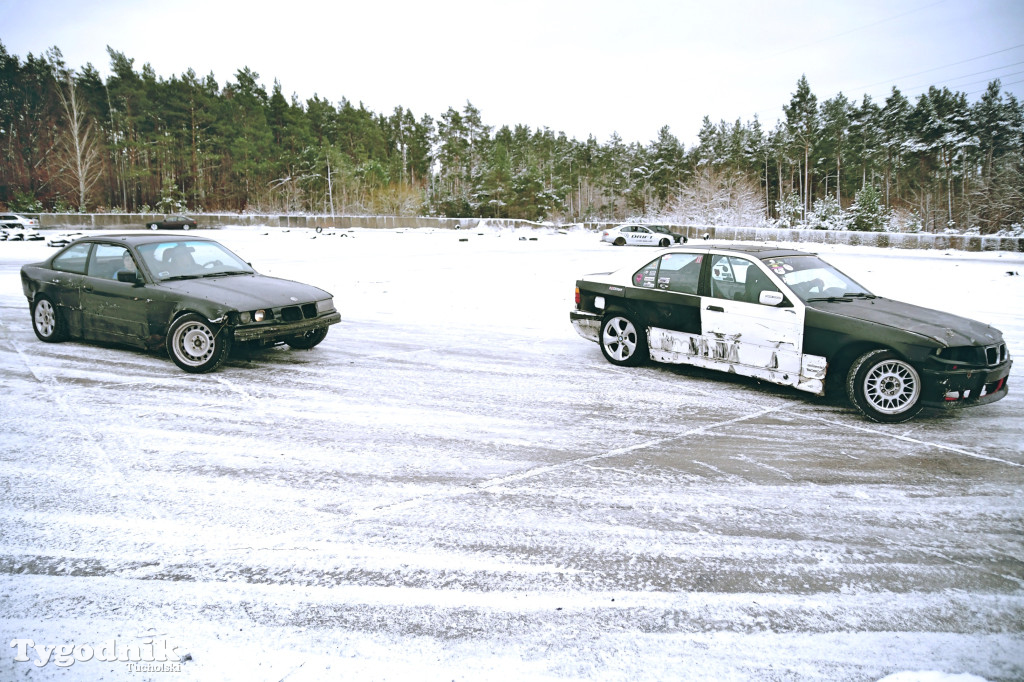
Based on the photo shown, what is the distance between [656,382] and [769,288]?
164cm

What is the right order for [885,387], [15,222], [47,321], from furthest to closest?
1. [15,222]
2. [47,321]
3. [885,387]

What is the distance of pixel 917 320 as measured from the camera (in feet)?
20.3

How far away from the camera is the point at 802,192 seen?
276ft

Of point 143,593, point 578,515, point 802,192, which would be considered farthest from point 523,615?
point 802,192

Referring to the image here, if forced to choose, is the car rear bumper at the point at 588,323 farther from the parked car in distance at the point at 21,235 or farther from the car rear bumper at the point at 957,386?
the parked car in distance at the point at 21,235

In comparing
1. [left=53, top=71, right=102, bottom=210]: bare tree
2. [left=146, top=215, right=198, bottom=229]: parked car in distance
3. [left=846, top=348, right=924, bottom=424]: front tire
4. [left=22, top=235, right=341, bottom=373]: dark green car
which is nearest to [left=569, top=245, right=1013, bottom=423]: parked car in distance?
[left=846, top=348, right=924, bottom=424]: front tire

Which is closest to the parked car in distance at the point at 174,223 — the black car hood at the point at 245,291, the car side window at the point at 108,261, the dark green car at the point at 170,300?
the dark green car at the point at 170,300

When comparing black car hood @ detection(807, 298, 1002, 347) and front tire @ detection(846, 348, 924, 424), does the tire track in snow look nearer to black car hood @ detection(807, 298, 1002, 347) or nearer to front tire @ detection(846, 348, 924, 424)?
front tire @ detection(846, 348, 924, 424)

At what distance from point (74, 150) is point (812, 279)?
78240 mm

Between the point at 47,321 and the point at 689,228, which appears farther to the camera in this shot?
the point at 689,228

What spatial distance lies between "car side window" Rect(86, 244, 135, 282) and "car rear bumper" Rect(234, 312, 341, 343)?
191 cm

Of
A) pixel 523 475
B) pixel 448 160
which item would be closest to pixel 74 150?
pixel 448 160

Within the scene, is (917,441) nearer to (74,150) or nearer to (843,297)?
(843,297)

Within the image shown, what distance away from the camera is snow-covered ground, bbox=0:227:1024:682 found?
283 centimetres
